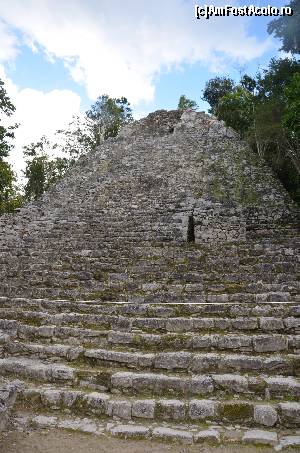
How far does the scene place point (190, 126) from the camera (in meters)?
17.9

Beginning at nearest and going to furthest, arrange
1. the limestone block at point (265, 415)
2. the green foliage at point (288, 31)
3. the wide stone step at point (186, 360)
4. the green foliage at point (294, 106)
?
the limestone block at point (265, 415), the wide stone step at point (186, 360), the green foliage at point (294, 106), the green foliage at point (288, 31)

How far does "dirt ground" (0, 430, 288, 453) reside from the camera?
119 inches

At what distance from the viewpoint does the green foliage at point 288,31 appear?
11.8m

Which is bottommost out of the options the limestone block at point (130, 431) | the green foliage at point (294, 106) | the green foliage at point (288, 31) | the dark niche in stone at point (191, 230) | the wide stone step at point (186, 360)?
the limestone block at point (130, 431)

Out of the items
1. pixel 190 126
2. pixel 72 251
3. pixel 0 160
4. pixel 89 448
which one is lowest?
pixel 89 448

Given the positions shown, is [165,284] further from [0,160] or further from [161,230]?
[0,160]

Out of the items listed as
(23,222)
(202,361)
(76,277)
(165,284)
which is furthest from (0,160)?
(202,361)

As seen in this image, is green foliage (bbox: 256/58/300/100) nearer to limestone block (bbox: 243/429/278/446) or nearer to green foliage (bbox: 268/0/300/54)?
green foliage (bbox: 268/0/300/54)

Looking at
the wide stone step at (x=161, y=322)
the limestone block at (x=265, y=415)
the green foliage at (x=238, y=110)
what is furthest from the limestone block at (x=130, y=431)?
the green foliage at (x=238, y=110)

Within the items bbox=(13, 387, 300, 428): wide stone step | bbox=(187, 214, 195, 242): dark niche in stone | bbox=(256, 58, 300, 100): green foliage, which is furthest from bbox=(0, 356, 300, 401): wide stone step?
bbox=(256, 58, 300, 100): green foliage

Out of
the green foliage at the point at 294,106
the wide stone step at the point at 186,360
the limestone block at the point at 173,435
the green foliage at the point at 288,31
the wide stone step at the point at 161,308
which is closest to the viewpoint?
the limestone block at the point at 173,435

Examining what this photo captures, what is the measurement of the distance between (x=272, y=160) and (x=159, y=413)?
1475 cm

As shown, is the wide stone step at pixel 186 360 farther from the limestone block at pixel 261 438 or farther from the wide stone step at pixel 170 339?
the limestone block at pixel 261 438

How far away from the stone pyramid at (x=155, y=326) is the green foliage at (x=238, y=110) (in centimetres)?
998
